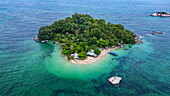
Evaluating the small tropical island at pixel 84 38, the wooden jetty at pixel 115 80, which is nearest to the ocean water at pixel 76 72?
the wooden jetty at pixel 115 80

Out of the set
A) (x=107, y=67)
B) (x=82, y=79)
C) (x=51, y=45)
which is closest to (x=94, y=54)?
(x=107, y=67)

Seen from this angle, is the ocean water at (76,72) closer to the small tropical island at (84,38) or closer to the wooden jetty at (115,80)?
the wooden jetty at (115,80)

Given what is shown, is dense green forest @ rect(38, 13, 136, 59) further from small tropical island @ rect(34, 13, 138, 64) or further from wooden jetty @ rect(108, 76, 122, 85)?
wooden jetty @ rect(108, 76, 122, 85)

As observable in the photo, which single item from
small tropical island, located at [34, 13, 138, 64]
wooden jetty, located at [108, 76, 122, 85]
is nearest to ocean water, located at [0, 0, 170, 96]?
wooden jetty, located at [108, 76, 122, 85]

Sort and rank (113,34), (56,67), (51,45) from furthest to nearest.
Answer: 1. (113,34)
2. (51,45)
3. (56,67)

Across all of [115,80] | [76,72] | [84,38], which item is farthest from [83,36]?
[115,80]

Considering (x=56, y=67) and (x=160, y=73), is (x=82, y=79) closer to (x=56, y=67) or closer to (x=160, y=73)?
(x=56, y=67)

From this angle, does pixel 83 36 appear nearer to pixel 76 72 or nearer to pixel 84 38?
pixel 84 38
